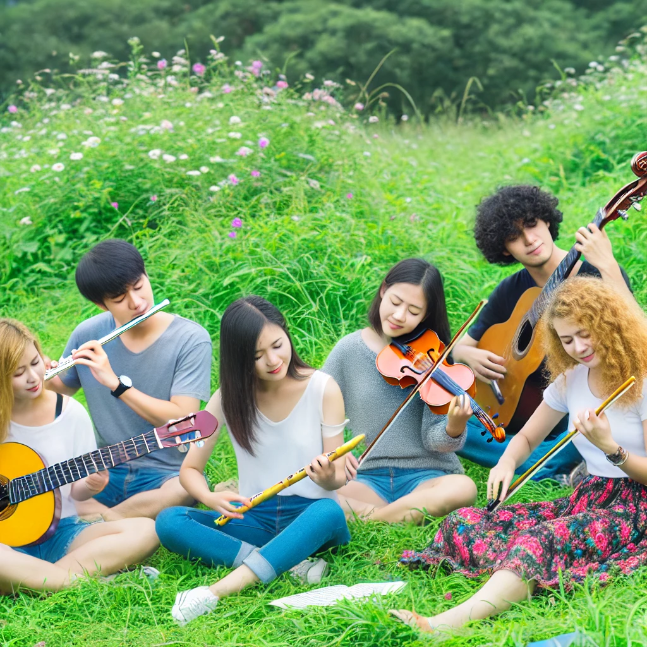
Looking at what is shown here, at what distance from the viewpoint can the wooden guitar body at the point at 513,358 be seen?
293 centimetres

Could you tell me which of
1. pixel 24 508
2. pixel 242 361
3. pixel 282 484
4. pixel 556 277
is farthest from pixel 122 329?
pixel 556 277

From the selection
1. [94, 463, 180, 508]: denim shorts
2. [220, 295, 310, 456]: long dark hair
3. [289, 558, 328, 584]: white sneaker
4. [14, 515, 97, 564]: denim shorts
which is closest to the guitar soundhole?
[220, 295, 310, 456]: long dark hair

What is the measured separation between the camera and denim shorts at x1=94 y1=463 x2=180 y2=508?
285 centimetres

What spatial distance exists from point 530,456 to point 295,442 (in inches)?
35.5

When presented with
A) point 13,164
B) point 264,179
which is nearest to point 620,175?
point 264,179

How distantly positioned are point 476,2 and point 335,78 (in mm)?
2121

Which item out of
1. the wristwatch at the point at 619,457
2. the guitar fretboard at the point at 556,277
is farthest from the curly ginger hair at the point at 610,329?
the guitar fretboard at the point at 556,277

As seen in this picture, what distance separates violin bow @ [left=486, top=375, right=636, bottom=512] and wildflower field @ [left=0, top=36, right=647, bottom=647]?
0.76 ft

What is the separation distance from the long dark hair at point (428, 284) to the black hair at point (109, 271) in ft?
2.78

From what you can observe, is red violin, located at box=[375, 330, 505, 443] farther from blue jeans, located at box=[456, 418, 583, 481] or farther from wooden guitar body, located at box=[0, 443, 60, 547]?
wooden guitar body, located at box=[0, 443, 60, 547]

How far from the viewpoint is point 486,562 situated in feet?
7.39

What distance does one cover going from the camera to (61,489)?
262 cm

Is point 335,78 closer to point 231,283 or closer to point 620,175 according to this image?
point 620,175

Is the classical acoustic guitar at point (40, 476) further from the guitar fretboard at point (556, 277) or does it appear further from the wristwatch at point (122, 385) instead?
the guitar fretboard at point (556, 277)
